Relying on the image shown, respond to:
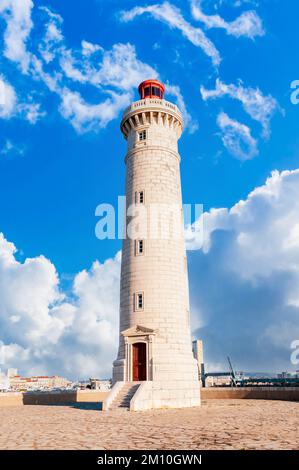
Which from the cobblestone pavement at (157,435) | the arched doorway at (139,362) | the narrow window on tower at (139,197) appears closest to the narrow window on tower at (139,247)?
the narrow window on tower at (139,197)

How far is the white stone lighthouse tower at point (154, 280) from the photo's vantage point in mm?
23469

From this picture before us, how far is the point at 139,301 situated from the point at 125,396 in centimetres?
594

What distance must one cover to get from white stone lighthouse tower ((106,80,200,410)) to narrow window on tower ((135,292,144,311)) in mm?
66

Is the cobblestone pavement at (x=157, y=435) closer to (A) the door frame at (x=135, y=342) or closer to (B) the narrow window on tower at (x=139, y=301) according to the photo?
(A) the door frame at (x=135, y=342)

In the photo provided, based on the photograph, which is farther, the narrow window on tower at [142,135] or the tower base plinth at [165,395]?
the narrow window on tower at [142,135]

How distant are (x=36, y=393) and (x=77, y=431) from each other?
70.8 ft

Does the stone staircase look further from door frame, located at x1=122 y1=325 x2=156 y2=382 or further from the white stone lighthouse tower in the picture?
door frame, located at x1=122 y1=325 x2=156 y2=382

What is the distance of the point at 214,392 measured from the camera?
32.8 metres

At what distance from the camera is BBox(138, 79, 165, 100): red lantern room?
32.5 metres

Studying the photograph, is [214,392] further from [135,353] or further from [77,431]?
[77,431]

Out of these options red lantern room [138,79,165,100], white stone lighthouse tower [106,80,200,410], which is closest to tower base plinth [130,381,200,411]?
white stone lighthouse tower [106,80,200,410]

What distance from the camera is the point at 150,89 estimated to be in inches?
1281

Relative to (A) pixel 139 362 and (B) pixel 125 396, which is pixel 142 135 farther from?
(B) pixel 125 396

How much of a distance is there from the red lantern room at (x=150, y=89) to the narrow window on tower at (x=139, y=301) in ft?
55.9
